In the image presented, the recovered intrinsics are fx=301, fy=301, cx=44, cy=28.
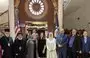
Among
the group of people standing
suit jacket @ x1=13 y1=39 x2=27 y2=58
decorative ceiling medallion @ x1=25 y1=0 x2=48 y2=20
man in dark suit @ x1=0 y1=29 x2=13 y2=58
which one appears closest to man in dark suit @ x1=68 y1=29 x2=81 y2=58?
the group of people standing

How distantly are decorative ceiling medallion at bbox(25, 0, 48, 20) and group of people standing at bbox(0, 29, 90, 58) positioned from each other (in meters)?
3.43

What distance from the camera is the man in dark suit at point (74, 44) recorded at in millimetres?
11023

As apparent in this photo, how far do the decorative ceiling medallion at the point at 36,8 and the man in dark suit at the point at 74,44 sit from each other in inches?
157

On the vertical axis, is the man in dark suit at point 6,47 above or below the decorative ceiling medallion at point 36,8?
below

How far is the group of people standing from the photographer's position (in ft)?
35.4

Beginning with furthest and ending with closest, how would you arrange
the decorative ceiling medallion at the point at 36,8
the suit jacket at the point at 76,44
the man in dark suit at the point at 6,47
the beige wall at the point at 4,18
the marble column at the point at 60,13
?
the beige wall at the point at 4,18 < the decorative ceiling medallion at the point at 36,8 < the marble column at the point at 60,13 < the suit jacket at the point at 76,44 < the man in dark suit at the point at 6,47

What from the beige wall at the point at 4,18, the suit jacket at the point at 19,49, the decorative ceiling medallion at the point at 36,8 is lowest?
the suit jacket at the point at 19,49

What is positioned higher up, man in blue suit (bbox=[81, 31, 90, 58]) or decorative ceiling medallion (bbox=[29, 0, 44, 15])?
decorative ceiling medallion (bbox=[29, 0, 44, 15])

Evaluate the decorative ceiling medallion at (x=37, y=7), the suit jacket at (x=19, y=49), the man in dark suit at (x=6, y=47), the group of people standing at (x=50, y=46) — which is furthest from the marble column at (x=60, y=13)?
the man in dark suit at (x=6, y=47)

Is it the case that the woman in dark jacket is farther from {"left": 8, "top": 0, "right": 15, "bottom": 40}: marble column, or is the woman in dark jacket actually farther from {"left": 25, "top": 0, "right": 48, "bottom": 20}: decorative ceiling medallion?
{"left": 25, "top": 0, "right": 48, "bottom": 20}: decorative ceiling medallion

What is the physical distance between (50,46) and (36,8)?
4.23 meters

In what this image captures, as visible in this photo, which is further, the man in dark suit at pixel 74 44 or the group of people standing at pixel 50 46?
the man in dark suit at pixel 74 44

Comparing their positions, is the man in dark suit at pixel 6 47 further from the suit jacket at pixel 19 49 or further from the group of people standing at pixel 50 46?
the suit jacket at pixel 19 49

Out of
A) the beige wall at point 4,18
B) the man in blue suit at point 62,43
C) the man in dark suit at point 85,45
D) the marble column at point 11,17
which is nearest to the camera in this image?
the man in dark suit at point 85,45
